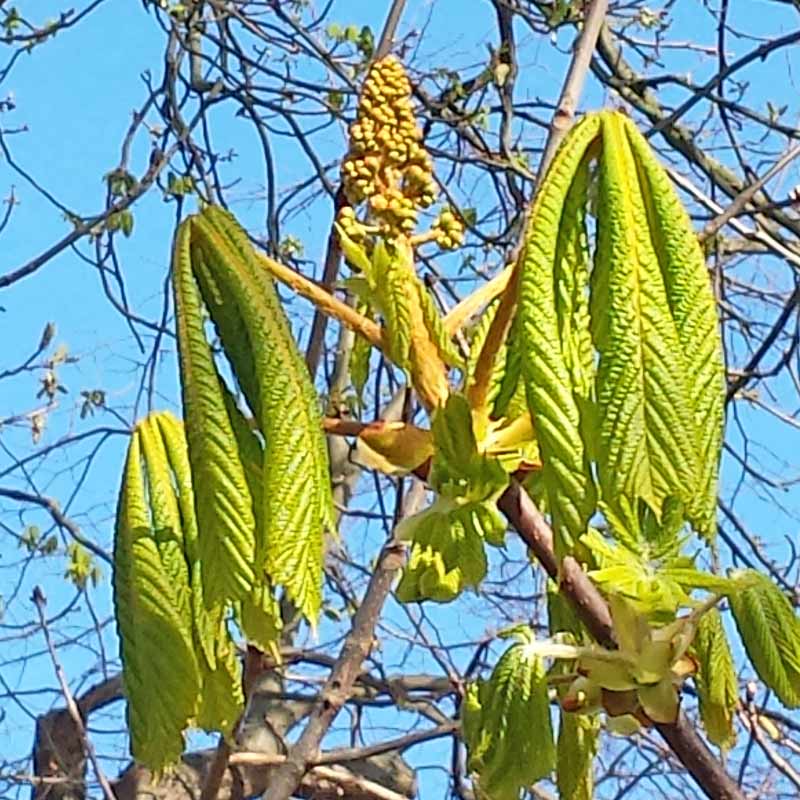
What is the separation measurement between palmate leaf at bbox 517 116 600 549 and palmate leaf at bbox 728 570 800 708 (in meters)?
0.13

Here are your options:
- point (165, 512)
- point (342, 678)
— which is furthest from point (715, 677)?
point (342, 678)

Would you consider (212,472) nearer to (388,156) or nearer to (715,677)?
(388,156)

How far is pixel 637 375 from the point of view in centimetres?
76

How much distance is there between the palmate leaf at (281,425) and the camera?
80 centimetres

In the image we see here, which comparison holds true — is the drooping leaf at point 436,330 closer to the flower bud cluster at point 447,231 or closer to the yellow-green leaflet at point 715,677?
the flower bud cluster at point 447,231

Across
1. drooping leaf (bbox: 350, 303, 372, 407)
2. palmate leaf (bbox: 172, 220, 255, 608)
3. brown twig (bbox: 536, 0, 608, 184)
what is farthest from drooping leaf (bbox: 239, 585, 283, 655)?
brown twig (bbox: 536, 0, 608, 184)

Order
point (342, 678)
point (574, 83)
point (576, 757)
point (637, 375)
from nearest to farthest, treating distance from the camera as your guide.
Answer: point (637, 375) < point (576, 757) < point (574, 83) < point (342, 678)

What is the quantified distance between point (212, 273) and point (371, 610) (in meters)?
0.97

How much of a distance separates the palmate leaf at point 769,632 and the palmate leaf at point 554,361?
13 centimetres

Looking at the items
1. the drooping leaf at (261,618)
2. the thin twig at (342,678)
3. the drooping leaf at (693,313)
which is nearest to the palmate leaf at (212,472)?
the drooping leaf at (261,618)

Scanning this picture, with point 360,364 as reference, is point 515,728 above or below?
below

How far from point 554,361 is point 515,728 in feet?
0.69

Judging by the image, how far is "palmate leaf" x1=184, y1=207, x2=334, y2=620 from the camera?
2.63ft

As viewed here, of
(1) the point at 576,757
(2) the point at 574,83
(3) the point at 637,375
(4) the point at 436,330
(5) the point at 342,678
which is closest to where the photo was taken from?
(3) the point at 637,375
